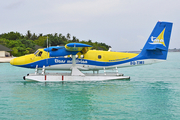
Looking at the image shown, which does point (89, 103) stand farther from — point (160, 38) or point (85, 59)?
point (160, 38)

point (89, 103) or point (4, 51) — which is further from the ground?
point (4, 51)

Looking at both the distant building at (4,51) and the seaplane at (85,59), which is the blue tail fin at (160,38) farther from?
the distant building at (4,51)

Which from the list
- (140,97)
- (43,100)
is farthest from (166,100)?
(43,100)

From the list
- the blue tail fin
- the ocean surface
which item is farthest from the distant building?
the blue tail fin

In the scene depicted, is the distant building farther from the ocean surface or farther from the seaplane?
the ocean surface

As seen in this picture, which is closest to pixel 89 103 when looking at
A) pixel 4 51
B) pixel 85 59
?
pixel 85 59

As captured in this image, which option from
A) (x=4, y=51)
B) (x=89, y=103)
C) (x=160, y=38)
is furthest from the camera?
(x=4, y=51)

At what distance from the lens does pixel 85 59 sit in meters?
19.9

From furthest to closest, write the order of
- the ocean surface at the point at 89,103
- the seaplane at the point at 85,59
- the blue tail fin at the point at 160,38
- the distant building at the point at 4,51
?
the distant building at the point at 4,51 → the blue tail fin at the point at 160,38 → the seaplane at the point at 85,59 → the ocean surface at the point at 89,103

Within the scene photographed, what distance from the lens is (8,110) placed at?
1112cm

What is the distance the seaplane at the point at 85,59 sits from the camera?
747 inches

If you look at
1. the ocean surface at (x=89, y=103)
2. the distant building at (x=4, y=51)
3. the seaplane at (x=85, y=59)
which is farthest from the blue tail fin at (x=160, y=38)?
the distant building at (x=4, y=51)

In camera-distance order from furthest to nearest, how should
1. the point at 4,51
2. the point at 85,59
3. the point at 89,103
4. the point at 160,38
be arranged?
1. the point at 4,51
2. the point at 160,38
3. the point at 85,59
4. the point at 89,103

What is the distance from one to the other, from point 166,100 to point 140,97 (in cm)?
153
